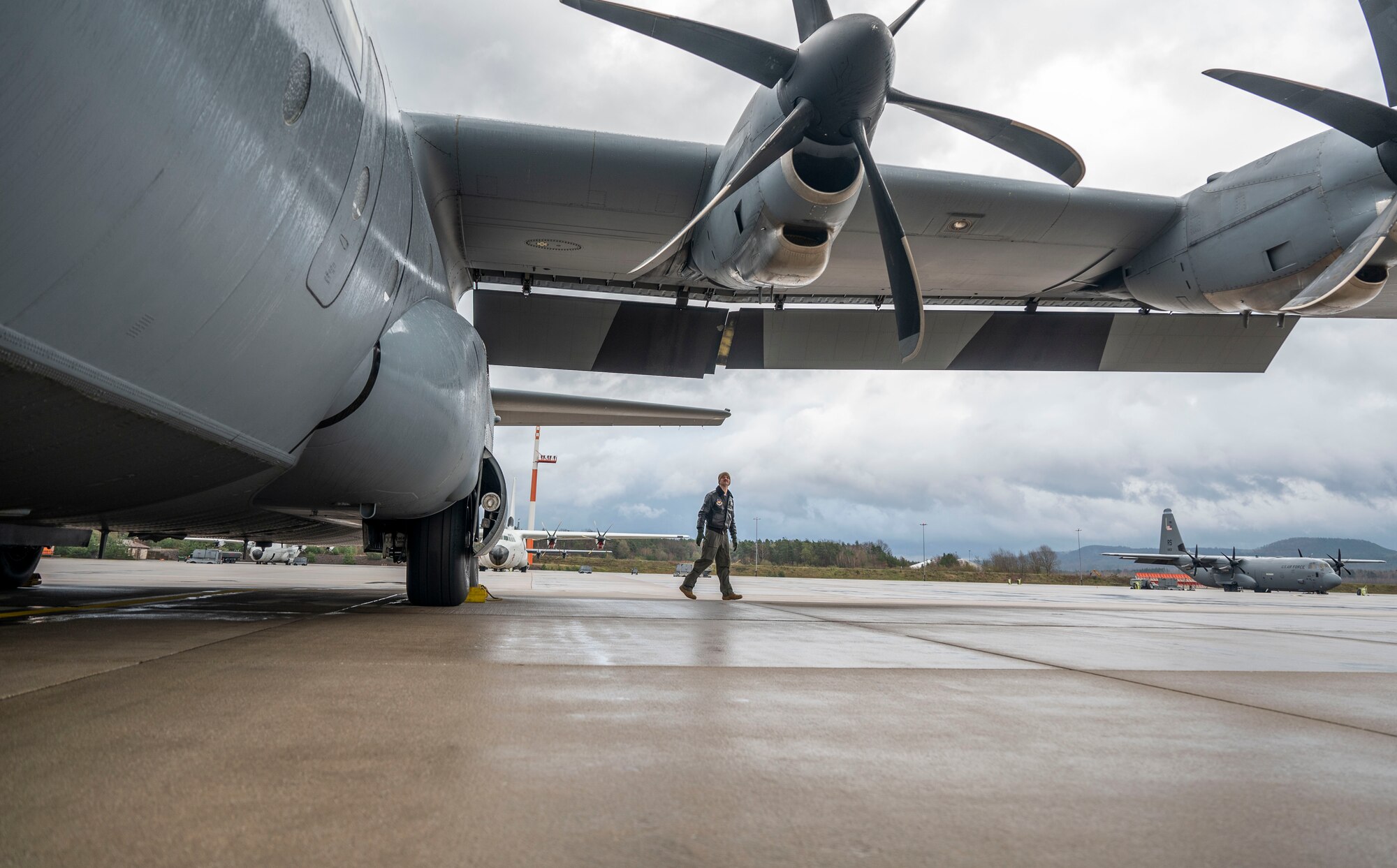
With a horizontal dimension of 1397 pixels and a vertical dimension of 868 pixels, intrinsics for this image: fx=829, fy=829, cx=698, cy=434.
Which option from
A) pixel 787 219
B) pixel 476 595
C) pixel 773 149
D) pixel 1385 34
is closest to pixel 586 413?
A: pixel 476 595

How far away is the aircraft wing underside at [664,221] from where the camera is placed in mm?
5957

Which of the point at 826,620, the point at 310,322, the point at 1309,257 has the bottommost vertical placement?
the point at 826,620

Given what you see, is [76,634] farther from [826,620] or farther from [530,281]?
[530,281]

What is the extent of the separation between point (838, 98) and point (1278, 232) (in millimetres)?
3864

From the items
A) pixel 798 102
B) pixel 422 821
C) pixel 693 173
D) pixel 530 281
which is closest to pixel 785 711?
pixel 422 821

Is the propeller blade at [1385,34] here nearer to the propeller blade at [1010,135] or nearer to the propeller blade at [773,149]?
the propeller blade at [1010,135]

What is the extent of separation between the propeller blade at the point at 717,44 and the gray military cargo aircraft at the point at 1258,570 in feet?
134

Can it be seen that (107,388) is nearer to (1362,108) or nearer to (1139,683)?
(1139,683)

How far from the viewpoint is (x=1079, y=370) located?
9070mm

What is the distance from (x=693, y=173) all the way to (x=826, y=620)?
3428mm

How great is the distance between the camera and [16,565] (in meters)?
7.65

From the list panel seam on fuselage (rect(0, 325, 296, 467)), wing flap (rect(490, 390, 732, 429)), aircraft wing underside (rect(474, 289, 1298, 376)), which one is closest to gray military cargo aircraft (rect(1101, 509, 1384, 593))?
aircraft wing underside (rect(474, 289, 1298, 376))

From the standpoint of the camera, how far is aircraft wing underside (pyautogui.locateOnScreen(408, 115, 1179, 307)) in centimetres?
596

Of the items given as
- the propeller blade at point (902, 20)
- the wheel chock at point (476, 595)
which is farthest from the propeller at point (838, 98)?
the wheel chock at point (476, 595)
